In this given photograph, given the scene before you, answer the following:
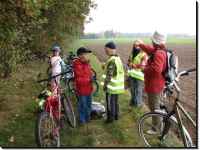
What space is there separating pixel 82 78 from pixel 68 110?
0.65m

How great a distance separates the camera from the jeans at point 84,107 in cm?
922

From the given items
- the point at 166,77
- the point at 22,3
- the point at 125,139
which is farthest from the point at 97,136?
the point at 22,3

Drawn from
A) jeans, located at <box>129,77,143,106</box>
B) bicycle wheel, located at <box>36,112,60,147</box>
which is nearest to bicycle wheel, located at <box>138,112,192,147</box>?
bicycle wheel, located at <box>36,112,60,147</box>

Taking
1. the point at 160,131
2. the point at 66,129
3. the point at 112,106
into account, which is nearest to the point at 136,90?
the point at 112,106

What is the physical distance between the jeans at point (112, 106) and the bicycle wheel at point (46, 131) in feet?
6.60

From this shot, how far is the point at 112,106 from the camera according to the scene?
9.45 m

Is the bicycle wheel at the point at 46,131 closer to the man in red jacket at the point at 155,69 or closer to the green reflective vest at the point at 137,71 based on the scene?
the man in red jacket at the point at 155,69

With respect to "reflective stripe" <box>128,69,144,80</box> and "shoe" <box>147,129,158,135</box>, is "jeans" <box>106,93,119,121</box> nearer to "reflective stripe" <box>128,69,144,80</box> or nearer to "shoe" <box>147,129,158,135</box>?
"reflective stripe" <box>128,69,144,80</box>

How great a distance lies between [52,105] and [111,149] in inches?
46.4

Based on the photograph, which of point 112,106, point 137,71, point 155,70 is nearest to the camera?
point 155,70

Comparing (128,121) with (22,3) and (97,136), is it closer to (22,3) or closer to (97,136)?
(97,136)

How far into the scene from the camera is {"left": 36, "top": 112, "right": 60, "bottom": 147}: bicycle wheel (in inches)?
284

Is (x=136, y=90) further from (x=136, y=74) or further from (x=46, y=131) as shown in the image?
(x=46, y=131)

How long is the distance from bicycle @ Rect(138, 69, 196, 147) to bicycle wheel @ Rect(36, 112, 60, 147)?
51.7 inches
